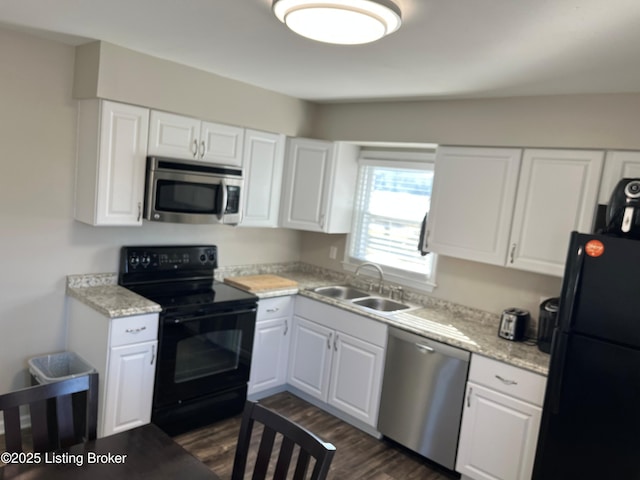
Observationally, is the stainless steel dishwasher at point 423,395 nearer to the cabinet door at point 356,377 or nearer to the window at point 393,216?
the cabinet door at point 356,377

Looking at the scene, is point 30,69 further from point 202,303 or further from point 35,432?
point 35,432

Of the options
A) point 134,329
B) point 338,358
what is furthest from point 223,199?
point 338,358

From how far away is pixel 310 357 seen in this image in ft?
12.0

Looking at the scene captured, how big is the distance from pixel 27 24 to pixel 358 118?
2231 millimetres

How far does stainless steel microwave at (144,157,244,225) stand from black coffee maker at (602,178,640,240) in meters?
2.32

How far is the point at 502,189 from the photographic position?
297 centimetres

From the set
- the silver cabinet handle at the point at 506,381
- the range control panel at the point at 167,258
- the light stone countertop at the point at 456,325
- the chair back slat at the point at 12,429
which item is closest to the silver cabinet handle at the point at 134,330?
the range control panel at the point at 167,258

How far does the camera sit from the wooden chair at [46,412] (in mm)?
1488

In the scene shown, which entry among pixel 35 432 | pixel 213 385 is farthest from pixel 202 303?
pixel 35 432

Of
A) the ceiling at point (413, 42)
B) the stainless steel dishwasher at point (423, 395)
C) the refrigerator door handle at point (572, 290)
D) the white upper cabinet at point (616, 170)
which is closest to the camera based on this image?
the ceiling at point (413, 42)

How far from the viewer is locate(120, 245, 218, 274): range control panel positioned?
10.7 feet

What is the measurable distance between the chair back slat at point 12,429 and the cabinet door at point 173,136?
1876 millimetres

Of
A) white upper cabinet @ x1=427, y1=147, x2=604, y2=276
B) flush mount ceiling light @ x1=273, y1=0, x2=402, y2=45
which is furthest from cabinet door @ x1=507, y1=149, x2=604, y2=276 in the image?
flush mount ceiling light @ x1=273, y1=0, x2=402, y2=45

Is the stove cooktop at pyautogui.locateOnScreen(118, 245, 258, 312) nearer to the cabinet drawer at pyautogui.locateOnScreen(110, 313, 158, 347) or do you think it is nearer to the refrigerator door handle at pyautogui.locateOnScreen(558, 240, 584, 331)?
the cabinet drawer at pyautogui.locateOnScreen(110, 313, 158, 347)
